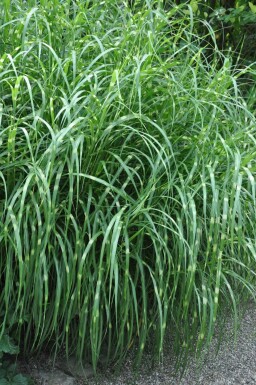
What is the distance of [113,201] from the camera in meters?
2.54

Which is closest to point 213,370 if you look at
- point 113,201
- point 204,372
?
point 204,372

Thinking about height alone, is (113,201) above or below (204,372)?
above

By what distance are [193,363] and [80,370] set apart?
485mm

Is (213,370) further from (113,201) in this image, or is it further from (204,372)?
(113,201)

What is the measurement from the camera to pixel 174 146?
2799mm

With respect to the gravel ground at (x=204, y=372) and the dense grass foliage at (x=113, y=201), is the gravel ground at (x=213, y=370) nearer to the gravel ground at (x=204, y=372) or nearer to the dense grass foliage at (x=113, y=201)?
the gravel ground at (x=204, y=372)

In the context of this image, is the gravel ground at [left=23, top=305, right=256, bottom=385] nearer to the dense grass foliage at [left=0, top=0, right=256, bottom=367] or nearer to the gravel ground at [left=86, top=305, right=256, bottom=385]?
the gravel ground at [left=86, top=305, right=256, bottom=385]

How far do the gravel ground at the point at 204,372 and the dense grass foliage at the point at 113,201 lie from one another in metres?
0.13

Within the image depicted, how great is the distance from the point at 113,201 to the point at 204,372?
0.85 metres

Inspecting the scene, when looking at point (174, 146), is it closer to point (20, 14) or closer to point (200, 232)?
point (200, 232)

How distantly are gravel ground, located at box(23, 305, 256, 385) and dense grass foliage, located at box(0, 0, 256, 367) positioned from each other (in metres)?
0.13

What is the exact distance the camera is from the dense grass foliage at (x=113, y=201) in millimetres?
2396

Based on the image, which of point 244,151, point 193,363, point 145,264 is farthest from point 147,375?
point 244,151

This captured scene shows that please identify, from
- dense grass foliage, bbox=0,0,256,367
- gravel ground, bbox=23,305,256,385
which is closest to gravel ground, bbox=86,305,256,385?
gravel ground, bbox=23,305,256,385
